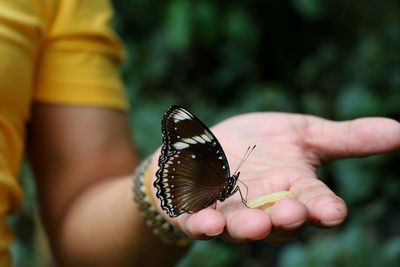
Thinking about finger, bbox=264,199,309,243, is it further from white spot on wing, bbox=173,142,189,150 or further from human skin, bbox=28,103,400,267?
white spot on wing, bbox=173,142,189,150

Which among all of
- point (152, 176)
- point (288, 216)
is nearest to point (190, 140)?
point (152, 176)

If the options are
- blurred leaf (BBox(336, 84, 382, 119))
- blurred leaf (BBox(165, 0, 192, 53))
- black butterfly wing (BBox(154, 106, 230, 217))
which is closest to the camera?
black butterfly wing (BBox(154, 106, 230, 217))

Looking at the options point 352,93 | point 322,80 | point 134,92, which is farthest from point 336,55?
point 134,92

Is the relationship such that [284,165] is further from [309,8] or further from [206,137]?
[309,8]

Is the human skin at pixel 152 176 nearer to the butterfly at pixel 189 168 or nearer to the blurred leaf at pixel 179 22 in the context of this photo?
the butterfly at pixel 189 168

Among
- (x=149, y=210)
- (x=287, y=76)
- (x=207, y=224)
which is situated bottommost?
(x=287, y=76)

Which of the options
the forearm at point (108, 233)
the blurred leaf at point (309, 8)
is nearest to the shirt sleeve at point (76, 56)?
the forearm at point (108, 233)

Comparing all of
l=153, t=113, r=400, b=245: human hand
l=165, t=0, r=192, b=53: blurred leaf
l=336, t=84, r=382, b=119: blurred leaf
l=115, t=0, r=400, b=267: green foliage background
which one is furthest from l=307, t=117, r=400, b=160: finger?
l=165, t=0, r=192, b=53: blurred leaf
